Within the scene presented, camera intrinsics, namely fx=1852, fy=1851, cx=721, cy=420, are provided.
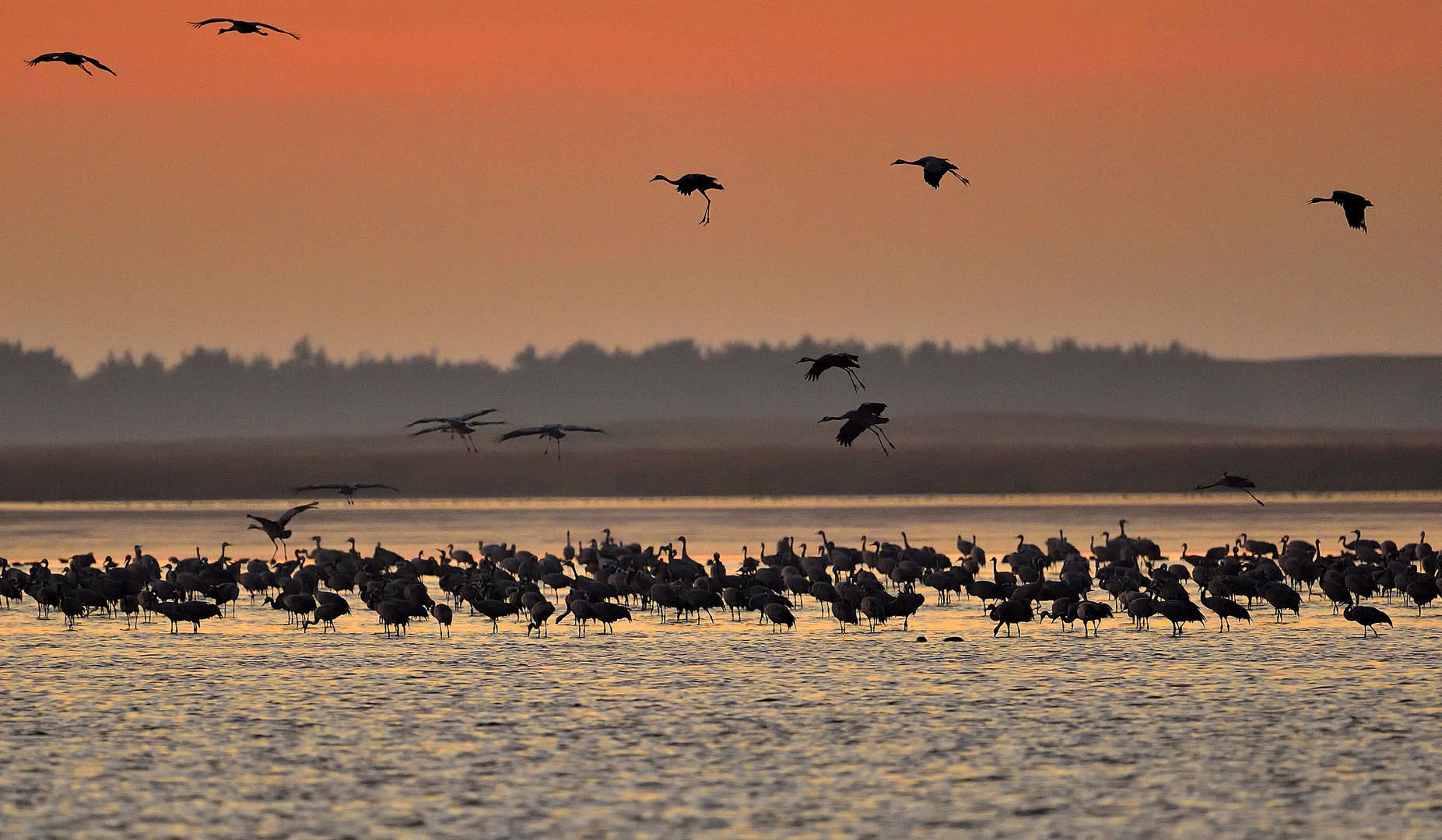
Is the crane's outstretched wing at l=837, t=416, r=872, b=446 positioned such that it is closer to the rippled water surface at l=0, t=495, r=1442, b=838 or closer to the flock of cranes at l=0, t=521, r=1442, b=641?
the rippled water surface at l=0, t=495, r=1442, b=838

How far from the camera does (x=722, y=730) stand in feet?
59.6

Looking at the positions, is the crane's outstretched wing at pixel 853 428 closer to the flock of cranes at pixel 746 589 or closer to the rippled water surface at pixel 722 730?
the rippled water surface at pixel 722 730

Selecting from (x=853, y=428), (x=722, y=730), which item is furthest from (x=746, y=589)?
(x=722, y=730)

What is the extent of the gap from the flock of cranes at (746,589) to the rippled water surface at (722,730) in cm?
46

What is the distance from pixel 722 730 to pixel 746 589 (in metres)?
Result: 11.7

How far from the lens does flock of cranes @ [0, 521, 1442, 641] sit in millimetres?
27781

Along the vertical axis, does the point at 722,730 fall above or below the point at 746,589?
below

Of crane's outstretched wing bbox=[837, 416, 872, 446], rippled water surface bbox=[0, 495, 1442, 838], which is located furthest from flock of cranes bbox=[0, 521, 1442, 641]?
crane's outstretched wing bbox=[837, 416, 872, 446]

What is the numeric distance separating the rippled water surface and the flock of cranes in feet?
1.51

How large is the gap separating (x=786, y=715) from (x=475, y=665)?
5.83m

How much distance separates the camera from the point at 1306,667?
886 inches

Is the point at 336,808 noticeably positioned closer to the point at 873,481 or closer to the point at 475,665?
the point at 475,665

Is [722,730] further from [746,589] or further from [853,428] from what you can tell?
[746,589]

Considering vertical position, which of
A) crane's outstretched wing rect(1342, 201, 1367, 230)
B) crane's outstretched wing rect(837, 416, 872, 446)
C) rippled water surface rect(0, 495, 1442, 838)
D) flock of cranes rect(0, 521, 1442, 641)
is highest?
crane's outstretched wing rect(1342, 201, 1367, 230)
